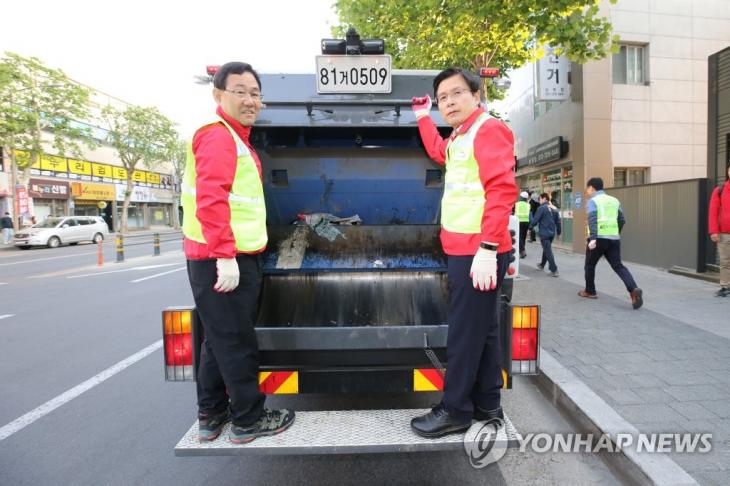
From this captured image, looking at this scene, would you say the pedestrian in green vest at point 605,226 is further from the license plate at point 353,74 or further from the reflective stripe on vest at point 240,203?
the reflective stripe on vest at point 240,203

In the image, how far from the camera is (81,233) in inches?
875

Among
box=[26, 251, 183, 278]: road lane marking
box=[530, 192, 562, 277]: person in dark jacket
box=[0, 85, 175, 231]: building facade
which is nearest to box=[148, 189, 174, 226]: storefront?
box=[0, 85, 175, 231]: building facade

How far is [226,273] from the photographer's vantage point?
2002 mm

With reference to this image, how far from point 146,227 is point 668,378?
44692 mm

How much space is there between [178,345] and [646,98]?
13970mm

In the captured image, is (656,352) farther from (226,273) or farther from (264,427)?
(226,273)

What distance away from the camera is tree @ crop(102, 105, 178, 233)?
32656mm

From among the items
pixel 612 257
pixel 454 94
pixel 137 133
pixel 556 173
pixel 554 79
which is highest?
pixel 137 133

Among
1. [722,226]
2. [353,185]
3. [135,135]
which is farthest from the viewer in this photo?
[135,135]

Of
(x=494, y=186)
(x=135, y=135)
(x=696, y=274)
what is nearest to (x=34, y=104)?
(x=135, y=135)

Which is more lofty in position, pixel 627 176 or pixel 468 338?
pixel 627 176

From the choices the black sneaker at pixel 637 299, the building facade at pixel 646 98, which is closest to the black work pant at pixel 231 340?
the black sneaker at pixel 637 299

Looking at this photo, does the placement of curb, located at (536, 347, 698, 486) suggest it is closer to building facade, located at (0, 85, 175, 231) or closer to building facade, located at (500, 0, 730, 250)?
building facade, located at (500, 0, 730, 250)

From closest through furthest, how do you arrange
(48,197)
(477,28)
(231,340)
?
(231,340) < (477,28) < (48,197)
